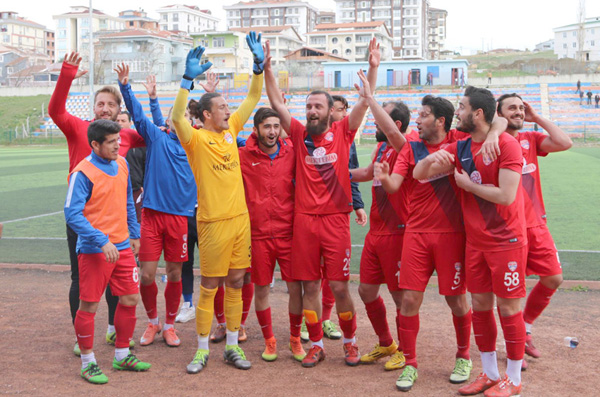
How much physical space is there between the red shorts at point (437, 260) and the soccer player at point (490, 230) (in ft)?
0.54

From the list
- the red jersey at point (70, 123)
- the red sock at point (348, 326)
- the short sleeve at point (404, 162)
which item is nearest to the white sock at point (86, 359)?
the red jersey at point (70, 123)

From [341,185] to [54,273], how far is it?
5360mm

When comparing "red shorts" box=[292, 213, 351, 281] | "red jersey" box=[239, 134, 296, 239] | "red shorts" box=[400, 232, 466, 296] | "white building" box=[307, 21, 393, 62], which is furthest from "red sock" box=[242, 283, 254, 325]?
"white building" box=[307, 21, 393, 62]

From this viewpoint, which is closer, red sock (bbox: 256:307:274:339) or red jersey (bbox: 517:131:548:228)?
red jersey (bbox: 517:131:548:228)

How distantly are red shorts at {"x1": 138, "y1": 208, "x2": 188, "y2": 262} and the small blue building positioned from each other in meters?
57.8

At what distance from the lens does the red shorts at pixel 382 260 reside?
228 inches

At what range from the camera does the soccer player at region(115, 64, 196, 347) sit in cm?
654

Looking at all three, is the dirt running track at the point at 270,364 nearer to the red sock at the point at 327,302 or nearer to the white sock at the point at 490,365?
the white sock at the point at 490,365

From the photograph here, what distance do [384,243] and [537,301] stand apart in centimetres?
159

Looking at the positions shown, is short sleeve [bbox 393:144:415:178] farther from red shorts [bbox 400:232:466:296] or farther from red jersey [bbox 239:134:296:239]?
red jersey [bbox 239:134:296:239]

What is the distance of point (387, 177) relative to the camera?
532 cm

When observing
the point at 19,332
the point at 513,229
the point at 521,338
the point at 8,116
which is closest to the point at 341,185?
the point at 513,229

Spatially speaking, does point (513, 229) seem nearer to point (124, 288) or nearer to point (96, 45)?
point (124, 288)

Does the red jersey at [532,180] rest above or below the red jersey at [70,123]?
below
